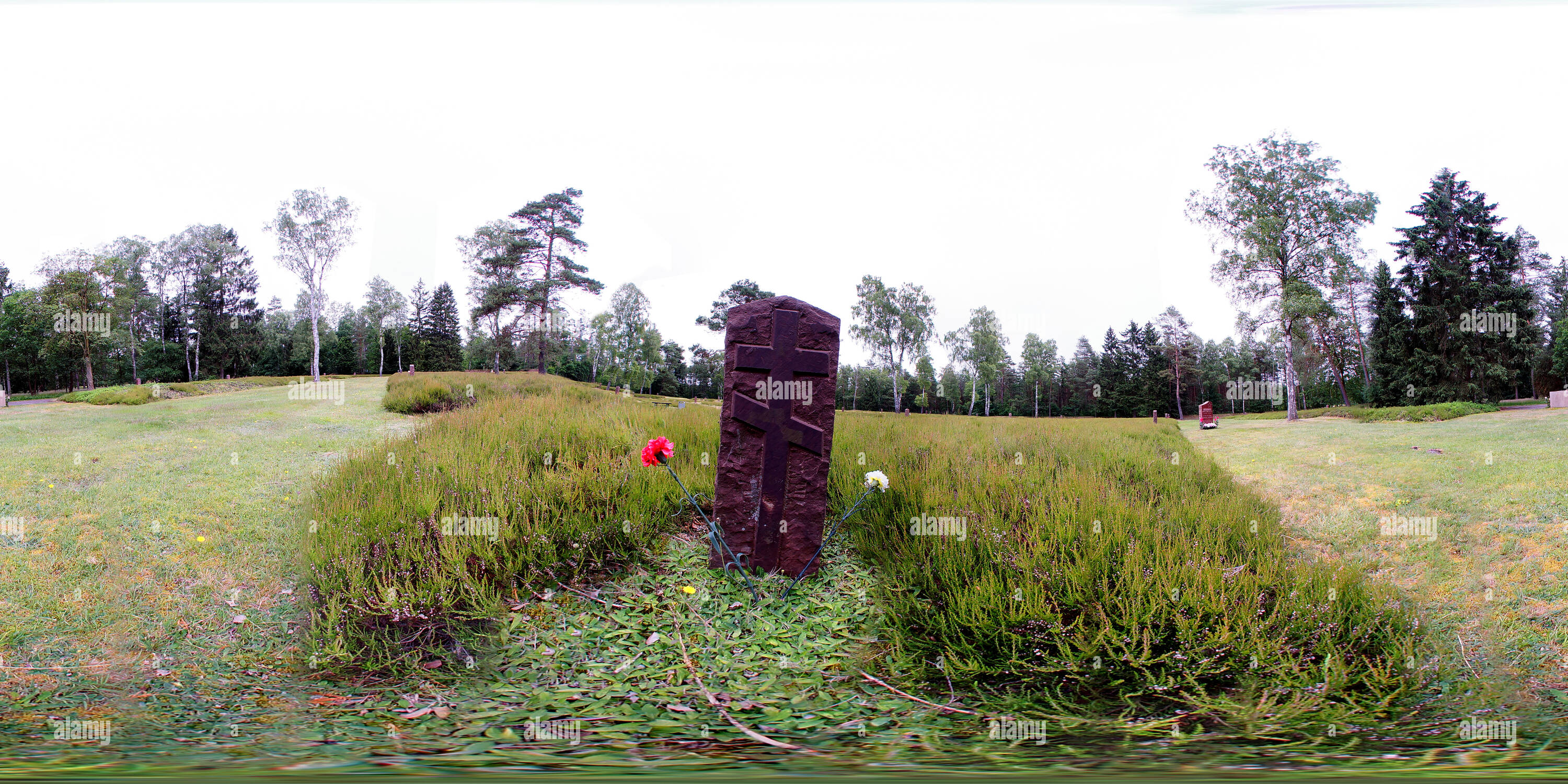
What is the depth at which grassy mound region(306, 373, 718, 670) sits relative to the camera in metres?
3.14

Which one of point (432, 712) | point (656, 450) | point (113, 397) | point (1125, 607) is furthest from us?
point (113, 397)

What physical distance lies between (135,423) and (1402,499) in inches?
631

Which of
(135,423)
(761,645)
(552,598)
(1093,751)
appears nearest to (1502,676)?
(1093,751)

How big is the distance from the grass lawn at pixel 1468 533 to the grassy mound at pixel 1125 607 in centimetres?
36

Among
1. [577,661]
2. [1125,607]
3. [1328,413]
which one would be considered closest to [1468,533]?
[1125,607]

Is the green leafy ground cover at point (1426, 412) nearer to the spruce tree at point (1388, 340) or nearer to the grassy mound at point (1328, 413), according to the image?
the grassy mound at point (1328, 413)

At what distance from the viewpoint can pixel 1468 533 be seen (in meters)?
4.50

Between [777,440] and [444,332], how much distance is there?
42.0 meters

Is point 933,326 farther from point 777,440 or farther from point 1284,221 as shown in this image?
point 777,440

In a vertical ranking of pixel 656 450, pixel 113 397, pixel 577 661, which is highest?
pixel 113 397

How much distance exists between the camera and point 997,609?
2879mm

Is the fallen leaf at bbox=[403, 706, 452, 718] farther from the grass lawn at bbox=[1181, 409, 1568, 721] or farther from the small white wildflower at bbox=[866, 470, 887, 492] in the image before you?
the grass lawn at bbox=[1181, 409, 1568, 721]

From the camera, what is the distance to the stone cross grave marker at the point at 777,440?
4125mm

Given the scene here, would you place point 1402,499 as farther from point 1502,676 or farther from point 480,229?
point 480,229
